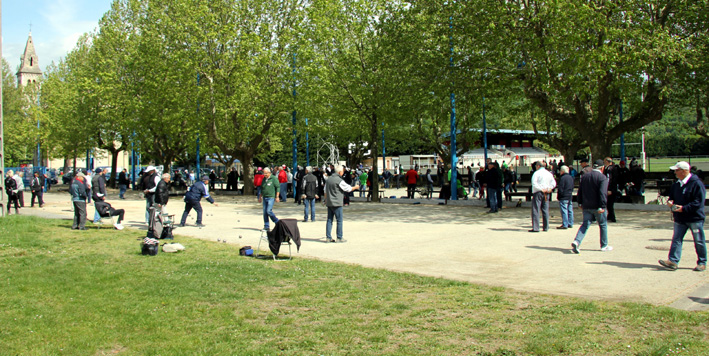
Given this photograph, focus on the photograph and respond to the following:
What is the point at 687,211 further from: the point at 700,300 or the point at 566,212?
the point at 566,212

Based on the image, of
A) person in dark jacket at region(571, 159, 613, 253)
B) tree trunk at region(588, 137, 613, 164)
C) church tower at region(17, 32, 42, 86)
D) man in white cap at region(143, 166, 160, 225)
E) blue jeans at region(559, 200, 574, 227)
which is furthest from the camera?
church tower at region(17, 32, 42, 86)

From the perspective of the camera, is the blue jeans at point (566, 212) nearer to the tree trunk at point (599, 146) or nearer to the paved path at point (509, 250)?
the paved path at point (509, 250)

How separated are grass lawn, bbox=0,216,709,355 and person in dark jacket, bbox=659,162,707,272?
2.79 metres

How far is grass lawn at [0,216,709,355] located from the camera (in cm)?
529

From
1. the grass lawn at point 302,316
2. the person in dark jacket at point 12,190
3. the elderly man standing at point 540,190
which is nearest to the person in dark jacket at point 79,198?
the grass lawn at point 302,316

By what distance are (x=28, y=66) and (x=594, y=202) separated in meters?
123

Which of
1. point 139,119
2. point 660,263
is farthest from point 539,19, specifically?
point 139,119

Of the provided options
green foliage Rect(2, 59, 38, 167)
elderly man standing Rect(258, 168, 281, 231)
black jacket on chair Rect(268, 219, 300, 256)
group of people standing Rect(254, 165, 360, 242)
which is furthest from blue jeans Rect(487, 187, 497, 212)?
green foliage Rect(2, 59, 38, 167)

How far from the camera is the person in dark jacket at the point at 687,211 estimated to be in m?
8.47

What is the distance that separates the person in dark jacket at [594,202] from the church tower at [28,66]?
119 metres

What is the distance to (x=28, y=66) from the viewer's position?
11006 centimetres

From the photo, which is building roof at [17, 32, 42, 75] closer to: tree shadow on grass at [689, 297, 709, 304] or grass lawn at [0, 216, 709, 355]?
grass lawn at [0, 216, 709, 355]

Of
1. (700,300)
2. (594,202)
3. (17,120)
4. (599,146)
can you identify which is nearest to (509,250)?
(594,202)

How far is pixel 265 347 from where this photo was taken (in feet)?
17.6
